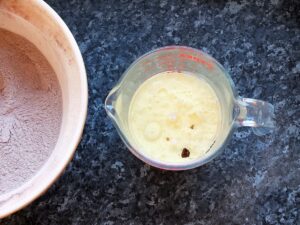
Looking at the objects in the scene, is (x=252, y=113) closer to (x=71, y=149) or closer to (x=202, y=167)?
(x=202, y=167)

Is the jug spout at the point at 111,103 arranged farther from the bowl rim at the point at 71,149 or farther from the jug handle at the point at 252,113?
the jug handle at the point at 252,113

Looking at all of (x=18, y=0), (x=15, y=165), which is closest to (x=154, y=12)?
(x=18, y=0)

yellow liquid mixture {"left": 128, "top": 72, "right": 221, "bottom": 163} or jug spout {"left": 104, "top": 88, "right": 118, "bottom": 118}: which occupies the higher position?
jug spout {"left": 104, "top": 88, "right": 118, "bottom": 118}

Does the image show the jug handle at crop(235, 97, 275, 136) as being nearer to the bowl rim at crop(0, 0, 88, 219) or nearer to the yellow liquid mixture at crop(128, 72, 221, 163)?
the yellow liquid mixture at crop(128, 72, 221, 163)

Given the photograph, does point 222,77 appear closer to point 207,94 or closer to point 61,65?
point 207,94

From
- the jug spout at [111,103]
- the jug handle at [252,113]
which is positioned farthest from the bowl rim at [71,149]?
the jug handle at [252,113]

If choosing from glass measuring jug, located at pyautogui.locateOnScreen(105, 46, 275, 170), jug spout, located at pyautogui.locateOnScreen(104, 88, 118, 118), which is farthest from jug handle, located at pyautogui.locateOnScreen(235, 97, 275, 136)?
jug spout, located at pyautogui.locateOnScreen(104, 88, 118, 118)
